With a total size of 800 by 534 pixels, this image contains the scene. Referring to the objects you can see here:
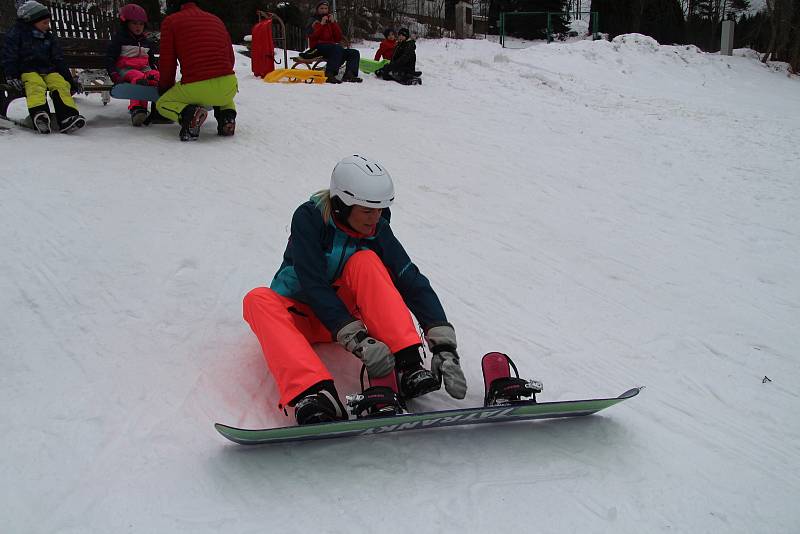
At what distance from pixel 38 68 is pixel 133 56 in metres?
1.07

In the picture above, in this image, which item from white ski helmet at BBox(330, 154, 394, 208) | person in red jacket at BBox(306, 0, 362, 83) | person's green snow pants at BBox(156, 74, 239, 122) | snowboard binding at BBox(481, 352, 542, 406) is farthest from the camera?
person in red jacket at BBox(306, 0, 362, 83)

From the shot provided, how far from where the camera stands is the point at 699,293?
4398 mm

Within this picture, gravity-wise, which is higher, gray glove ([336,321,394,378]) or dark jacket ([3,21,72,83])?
dark jacket ([3,21,72,83])

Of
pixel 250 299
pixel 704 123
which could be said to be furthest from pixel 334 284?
pixel 704 123

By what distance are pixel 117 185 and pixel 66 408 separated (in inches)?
126

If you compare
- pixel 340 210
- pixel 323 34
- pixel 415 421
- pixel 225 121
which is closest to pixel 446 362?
pixel 415 421

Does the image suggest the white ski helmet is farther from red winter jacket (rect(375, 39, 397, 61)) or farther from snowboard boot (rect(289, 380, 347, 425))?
red winter jacket (rect(375, 39, 397, 61))

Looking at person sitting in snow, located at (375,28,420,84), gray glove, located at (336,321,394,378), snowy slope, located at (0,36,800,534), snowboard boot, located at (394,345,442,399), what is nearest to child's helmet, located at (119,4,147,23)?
snowy slope, located at (0,36,800,534)

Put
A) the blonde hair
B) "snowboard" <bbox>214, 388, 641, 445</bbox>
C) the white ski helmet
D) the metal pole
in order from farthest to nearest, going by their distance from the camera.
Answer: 1. the metal pole
2. the blonde hair
3. the white ski helmet
4. "snowboard" <bbox>214, 388, 641, 445</bbox>

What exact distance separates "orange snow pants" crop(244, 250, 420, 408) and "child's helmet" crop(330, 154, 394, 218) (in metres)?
0.25

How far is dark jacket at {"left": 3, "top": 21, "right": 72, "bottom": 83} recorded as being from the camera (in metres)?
6.55

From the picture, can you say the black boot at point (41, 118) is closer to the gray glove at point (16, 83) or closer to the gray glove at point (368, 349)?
the gray glove at point (16, 83)

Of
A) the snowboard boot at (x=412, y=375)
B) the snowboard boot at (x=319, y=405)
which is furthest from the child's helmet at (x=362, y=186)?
the snowboard boot at (x=319, y=405)

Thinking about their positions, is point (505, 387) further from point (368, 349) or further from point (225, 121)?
point (225, 121)
